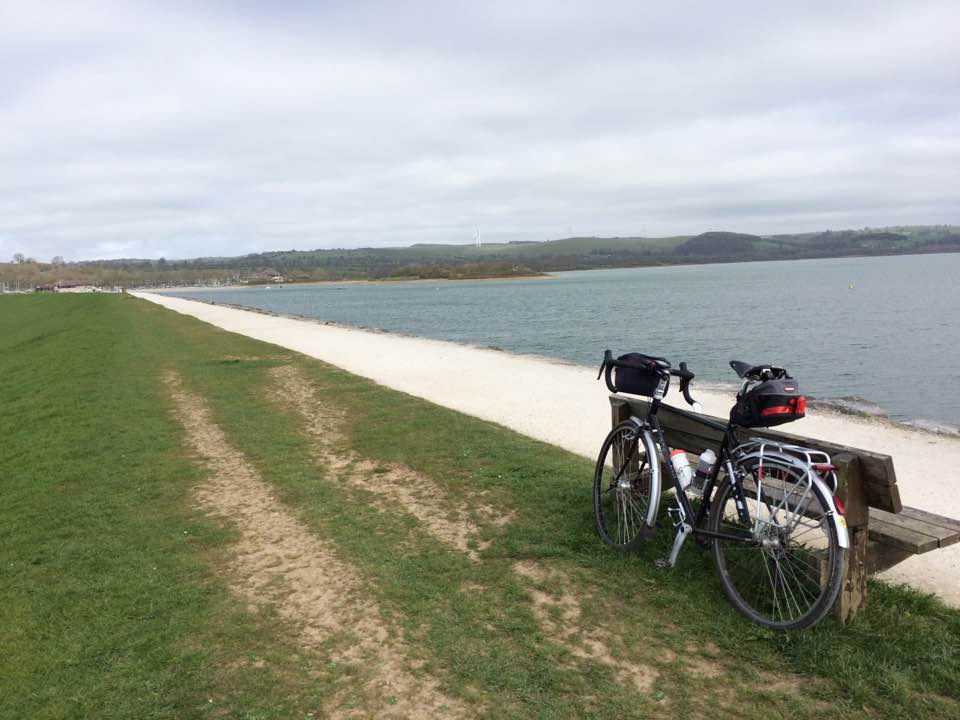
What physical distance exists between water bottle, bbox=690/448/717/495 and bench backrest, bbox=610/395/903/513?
0.23 meters

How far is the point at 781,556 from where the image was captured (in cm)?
369

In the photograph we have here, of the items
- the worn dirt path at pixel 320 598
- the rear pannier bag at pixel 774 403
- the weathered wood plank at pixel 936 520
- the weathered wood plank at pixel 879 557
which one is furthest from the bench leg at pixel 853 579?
the worn dirt path at pixel 320 598

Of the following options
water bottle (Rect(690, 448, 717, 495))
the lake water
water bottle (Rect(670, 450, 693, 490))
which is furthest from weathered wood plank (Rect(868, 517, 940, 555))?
the lake water

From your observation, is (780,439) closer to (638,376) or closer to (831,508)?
(831,508)

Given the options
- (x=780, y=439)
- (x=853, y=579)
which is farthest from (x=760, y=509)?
(x=853, y=579)

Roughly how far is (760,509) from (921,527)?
82 cm

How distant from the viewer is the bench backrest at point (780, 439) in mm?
3312

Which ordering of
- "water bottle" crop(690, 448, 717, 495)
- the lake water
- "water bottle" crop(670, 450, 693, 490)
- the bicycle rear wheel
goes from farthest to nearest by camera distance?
1. the lake water
2. the bicycle rear wheel
3. "water bottle" crop(670, 450, 693, 490)
4. "water bottle" crop(690, 448, 717, 495)

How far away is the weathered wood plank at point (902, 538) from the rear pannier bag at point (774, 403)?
72cm

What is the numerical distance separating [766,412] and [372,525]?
10.0 feet

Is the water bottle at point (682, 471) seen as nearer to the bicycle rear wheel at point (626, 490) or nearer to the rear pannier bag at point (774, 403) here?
the bicycle rear wheel at point (626, 490)

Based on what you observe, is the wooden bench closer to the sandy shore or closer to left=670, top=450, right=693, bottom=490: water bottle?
left=670, top=450, right=693, bottom=490: water bottle

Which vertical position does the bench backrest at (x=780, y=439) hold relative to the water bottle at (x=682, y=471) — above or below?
above

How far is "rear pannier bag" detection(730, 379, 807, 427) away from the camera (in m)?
3.65
